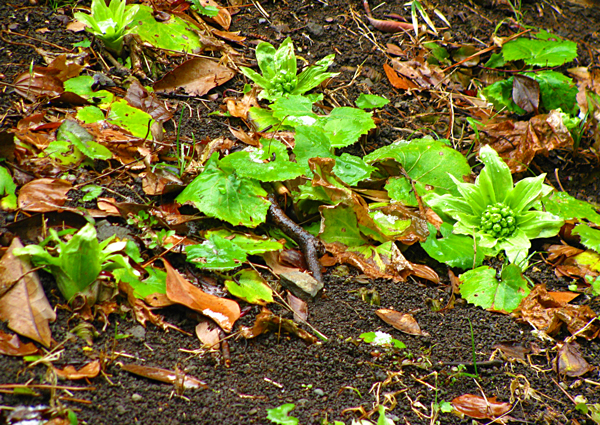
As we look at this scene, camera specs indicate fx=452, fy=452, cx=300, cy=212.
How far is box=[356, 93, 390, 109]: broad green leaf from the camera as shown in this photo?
254cm

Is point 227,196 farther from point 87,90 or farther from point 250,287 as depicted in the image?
point 87,90

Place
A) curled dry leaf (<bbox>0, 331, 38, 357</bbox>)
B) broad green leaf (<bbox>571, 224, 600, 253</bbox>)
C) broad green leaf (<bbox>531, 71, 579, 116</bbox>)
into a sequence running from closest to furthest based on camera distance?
curled dry leaf (<bbox>0, 331, 38, 357</bbox>) → broad green leaf (<bbox>571, 224, 600, 253</bbox>) → broad green leaf (<bbox>531, 71, 579, 116</bbox>)

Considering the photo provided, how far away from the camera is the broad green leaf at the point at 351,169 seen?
2043 millimetres

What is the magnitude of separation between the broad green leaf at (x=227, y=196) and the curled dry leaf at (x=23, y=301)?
0.61 m

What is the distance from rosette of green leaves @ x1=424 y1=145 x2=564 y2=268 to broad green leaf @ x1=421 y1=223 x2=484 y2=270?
1.9 inches

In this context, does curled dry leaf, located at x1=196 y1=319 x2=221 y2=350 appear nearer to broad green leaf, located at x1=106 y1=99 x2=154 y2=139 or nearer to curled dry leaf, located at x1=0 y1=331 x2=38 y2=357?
curled dry leaf, located at x1=0 y1=331 x2=38 y2=357

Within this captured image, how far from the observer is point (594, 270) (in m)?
2.03

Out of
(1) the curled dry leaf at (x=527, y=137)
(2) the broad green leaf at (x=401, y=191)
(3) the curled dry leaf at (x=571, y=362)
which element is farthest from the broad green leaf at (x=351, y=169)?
(3) the curled dry leaf at (x=571, y=362)

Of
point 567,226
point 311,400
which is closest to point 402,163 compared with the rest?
point 567,226

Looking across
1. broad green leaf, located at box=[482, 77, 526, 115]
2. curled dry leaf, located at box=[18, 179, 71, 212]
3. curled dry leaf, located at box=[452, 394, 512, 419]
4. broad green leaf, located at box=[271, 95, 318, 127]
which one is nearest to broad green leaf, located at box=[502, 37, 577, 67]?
broad green leaf, located at box=[482, 77, 526, 115]

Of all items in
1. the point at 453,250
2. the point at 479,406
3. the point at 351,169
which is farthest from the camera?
the point at 351,169

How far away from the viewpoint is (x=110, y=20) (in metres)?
2.23

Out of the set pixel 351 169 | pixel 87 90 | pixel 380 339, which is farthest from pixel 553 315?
pixel 87 90

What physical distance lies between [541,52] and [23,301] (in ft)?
10.1
